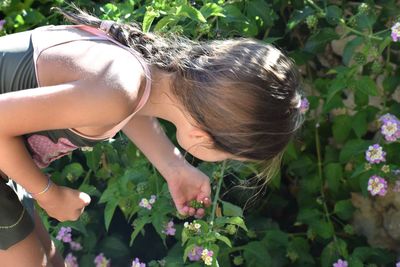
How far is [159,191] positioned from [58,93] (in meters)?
0.78

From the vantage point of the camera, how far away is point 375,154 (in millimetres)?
2207

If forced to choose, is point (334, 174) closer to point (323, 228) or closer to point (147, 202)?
point (323, 228)

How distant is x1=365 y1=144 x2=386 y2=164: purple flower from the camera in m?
2.20

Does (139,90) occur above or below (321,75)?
above

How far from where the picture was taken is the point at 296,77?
1.64m

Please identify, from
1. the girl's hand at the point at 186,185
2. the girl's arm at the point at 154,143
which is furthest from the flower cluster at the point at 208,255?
the girl's arm at the point at 154,143

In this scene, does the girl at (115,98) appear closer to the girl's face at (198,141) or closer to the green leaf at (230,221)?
the girl's face at (198,141)

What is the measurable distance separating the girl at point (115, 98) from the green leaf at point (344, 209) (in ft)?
2.44

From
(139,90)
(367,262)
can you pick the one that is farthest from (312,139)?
(139,90)

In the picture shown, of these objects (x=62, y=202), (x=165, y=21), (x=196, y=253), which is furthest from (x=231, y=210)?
(x=165, y=21)

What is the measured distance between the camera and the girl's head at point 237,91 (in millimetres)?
1528

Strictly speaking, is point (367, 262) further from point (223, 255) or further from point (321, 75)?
point (321, 75)

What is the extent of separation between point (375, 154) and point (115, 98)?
1.04 meters

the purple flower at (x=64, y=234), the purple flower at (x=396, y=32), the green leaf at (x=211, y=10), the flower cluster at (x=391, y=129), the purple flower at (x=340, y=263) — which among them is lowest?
the purple flower at (x=64, y=234)
